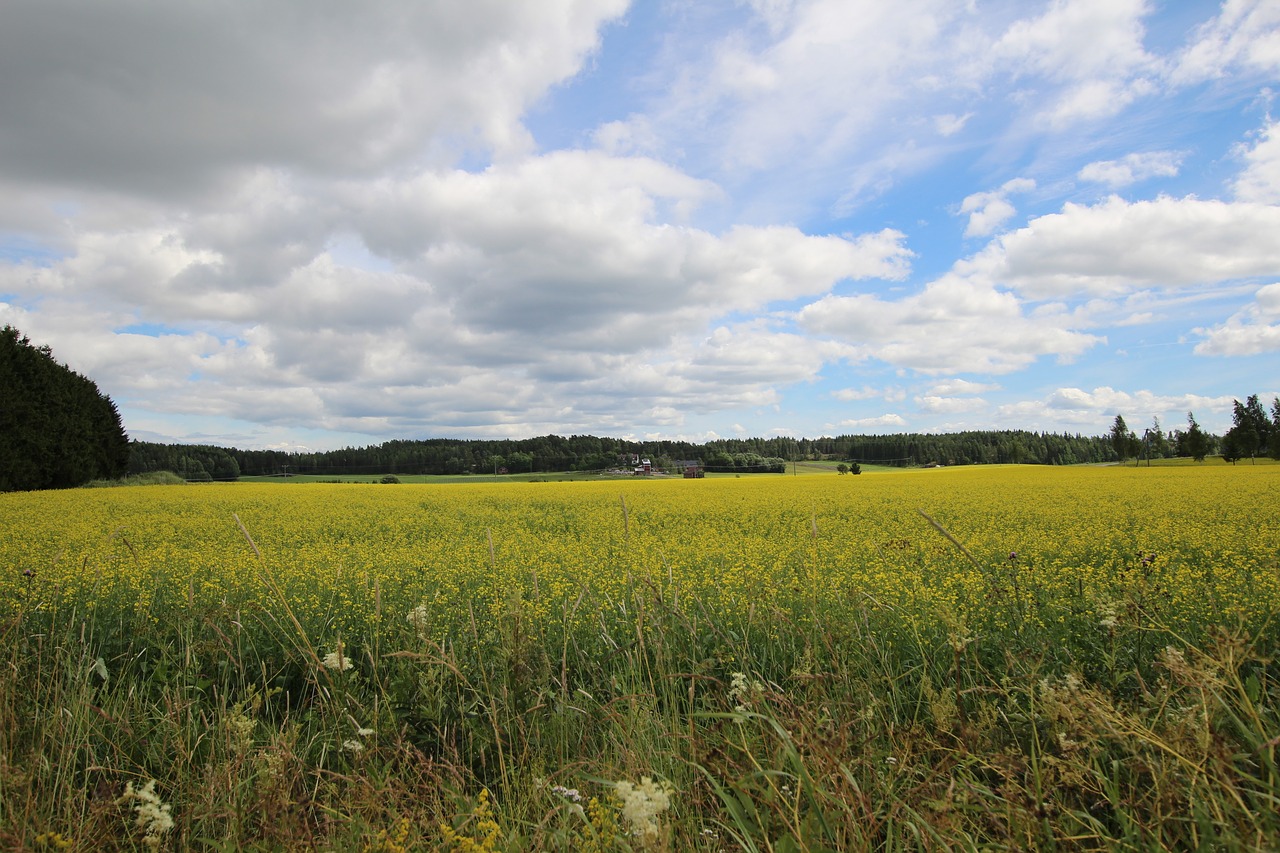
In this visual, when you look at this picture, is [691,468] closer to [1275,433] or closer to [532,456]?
[532,456]

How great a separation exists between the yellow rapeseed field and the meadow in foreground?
95 millimetres

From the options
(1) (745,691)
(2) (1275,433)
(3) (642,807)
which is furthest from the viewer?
(2) (1275,433)

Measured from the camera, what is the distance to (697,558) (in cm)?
924

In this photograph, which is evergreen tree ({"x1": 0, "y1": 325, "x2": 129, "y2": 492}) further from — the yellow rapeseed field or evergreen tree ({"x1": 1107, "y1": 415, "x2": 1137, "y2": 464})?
evergreen tree ({"x1": 1107, "y1": 415, "x2": 1137, "y2": 464})

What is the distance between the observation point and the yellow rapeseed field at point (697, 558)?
5.77 meters

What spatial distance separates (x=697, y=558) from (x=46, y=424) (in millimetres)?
46982

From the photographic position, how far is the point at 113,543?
451 inches

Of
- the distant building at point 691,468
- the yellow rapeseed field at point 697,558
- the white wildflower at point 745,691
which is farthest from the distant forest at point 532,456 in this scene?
the white wildflower at point 745,691

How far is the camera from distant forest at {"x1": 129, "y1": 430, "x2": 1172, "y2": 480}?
72.2m

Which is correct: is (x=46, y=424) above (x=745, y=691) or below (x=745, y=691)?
above

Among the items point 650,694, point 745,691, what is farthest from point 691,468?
point 745,691

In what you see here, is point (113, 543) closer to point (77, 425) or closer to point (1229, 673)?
point (1229, 673)

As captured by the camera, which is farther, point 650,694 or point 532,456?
point 532,456

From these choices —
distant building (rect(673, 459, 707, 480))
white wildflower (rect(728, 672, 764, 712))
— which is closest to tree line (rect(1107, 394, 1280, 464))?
distant building (rect(673, 459, 707, 480))
